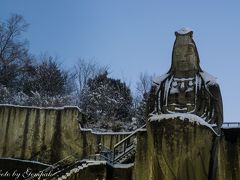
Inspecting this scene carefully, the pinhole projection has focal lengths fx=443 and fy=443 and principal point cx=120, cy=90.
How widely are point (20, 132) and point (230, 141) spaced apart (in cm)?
1570

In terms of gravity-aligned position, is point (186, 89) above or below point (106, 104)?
below

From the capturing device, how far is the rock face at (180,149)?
309 inches

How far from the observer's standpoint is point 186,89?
354 inches

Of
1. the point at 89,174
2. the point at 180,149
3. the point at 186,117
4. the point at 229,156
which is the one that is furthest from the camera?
the point at 89,174

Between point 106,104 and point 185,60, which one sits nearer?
point 185,60

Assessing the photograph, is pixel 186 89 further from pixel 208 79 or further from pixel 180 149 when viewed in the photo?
pixel 180 149

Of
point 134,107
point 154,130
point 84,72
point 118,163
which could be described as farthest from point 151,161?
point 84,72

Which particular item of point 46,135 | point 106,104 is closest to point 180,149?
point 46,135

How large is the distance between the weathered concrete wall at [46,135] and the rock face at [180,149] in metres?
14.1

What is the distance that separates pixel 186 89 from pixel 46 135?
598 inches

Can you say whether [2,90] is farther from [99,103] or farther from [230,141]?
[230,141]

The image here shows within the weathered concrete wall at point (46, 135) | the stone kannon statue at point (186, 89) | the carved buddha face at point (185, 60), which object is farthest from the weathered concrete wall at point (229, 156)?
the weathered concrete wall at point (46, 135)

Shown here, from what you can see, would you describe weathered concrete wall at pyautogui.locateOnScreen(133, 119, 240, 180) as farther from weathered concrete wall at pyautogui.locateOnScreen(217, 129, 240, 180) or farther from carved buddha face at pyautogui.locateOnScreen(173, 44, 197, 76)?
carved buddha face at pyautogui.locateOnScreen(173, 44, 197, 76)

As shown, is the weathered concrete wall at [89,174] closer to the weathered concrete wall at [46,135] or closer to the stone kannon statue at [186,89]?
the stone kannon statue at [186,89]
